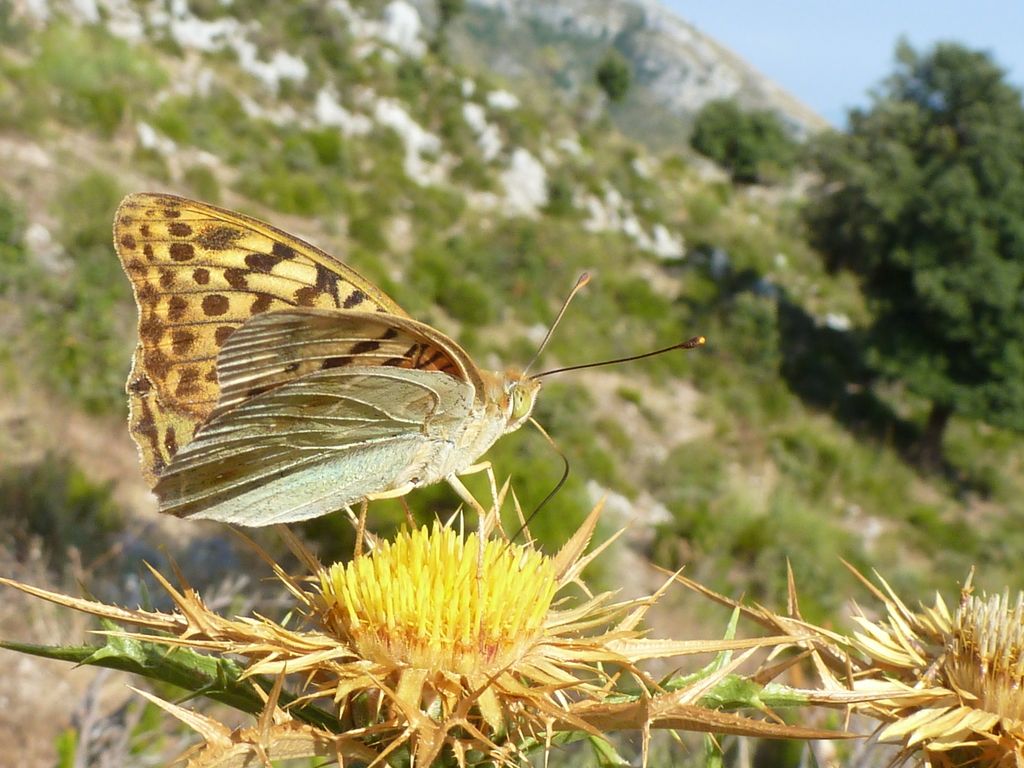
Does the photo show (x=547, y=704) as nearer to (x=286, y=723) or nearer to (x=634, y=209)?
(x=286, y=723)

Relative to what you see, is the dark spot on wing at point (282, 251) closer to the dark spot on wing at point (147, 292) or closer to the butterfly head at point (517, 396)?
the dark spot on wing at point (147, 292)

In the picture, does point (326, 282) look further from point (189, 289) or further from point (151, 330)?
point (151, 330)

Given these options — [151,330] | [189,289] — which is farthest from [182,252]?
[151,330]

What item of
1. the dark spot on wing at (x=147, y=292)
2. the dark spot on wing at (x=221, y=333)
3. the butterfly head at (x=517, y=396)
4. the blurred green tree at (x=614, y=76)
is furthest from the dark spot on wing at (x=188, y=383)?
the blurred green tree at (x=614, y=76)

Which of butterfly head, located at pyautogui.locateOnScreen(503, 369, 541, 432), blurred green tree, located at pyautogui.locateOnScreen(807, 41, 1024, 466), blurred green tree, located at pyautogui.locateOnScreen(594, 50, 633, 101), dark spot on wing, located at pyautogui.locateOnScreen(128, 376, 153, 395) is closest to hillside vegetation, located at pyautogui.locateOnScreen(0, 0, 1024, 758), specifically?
blurred green tree, located at pyautogui.locateOnScreen(807, 41, 1024, 466)

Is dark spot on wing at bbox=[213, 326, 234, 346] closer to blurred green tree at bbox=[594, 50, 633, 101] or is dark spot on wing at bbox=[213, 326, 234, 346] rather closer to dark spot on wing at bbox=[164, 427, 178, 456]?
dark spot on wing at bbox=[164, 427, 178, 456]

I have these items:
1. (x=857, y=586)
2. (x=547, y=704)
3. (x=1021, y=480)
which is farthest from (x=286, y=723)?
(x=1021, y=480)
